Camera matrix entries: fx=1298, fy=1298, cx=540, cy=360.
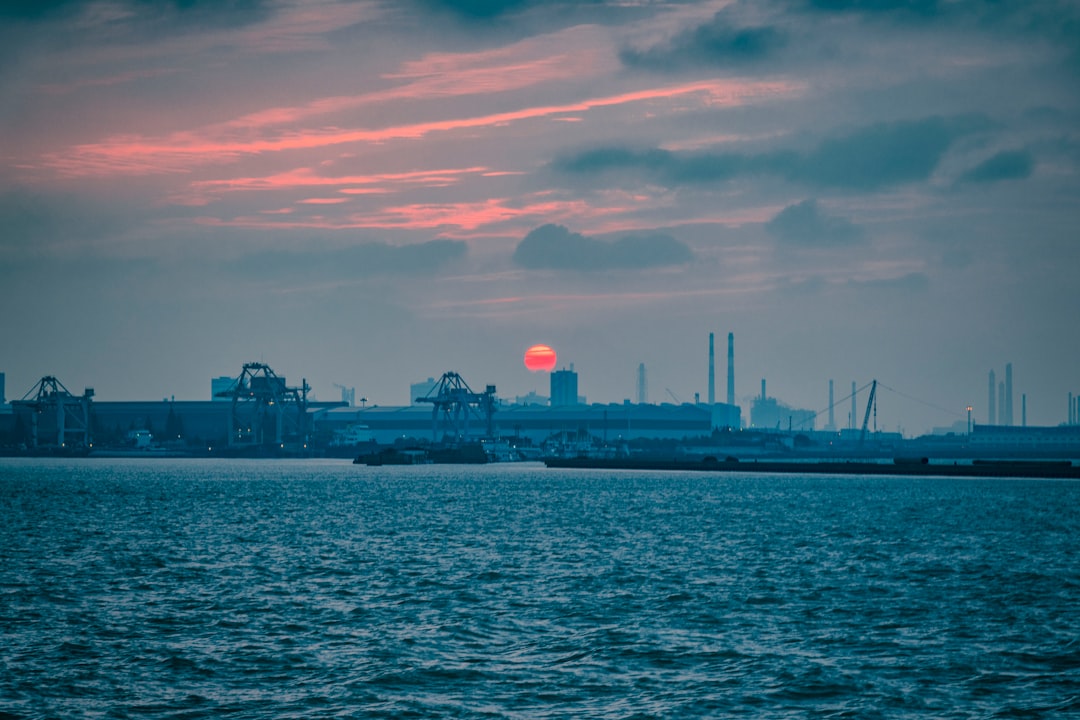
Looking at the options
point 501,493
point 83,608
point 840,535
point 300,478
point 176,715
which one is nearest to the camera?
point 176,715

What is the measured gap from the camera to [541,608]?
3716 cm

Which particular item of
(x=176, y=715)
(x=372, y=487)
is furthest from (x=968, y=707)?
(x=372, y=487)

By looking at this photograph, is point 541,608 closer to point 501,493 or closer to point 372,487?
point 501,493

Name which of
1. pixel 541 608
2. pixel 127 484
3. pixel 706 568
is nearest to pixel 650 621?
pixel 541 608

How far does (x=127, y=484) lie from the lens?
137375 millimetres

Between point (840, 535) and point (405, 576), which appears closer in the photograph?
point (405, 576)

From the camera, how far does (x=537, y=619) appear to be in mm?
35000

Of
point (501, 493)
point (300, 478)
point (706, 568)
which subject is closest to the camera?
point (706, 568)

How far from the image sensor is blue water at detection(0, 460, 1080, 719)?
25188mm

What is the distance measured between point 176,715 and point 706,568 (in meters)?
28.8

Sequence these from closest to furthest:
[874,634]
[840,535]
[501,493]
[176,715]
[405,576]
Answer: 1. [176,715]
2. [874,634]
3. [405,576]
4. [840,535]
5. [501,493]

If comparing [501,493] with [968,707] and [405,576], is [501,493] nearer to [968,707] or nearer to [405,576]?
[405,576]

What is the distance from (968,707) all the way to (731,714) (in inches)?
178

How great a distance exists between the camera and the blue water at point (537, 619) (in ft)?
82.6
